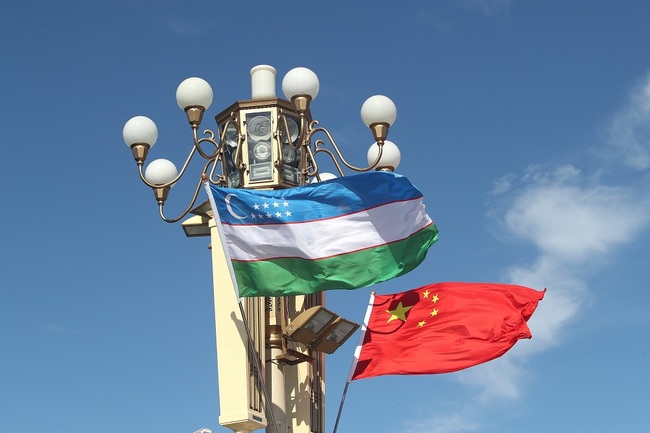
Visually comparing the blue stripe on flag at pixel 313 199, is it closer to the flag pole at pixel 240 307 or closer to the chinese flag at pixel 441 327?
the flag pole at pixel 240 307

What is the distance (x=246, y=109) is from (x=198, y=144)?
995mm

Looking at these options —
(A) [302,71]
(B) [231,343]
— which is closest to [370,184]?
(A) [302,71]

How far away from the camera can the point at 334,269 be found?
15414 mm

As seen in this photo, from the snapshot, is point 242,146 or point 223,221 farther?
point 242,146

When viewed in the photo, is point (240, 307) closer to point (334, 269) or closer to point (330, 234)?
point (334, 269)

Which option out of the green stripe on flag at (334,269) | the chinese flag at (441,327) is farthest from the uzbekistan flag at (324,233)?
the chinese flag at (441,327)

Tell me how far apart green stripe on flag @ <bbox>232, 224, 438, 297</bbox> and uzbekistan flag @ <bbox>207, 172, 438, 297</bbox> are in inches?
0.5

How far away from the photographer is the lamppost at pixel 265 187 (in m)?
15.3

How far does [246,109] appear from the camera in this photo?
53.3 feet

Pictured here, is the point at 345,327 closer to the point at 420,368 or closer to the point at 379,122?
the point at 420,368

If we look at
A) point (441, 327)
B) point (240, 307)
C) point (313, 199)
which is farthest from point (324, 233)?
point (441, 327)

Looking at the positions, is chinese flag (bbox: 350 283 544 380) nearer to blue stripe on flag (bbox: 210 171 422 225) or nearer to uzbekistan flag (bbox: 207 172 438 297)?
uzbekistan flag (bbox: 207 172 438 297)

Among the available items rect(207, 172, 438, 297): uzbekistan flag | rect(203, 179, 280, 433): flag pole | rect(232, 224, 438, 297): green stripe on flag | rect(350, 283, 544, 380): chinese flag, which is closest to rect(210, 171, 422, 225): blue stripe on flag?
rect(207, 172, 438, 297): uzbekistan flag

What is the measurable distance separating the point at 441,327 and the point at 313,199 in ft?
8.49
